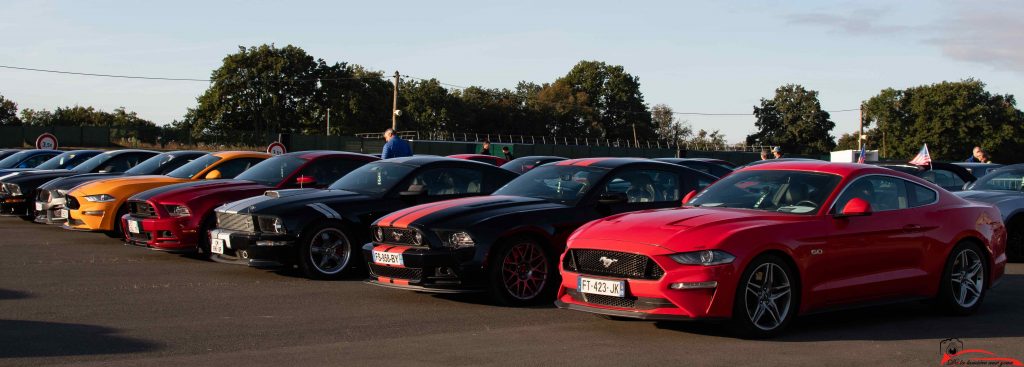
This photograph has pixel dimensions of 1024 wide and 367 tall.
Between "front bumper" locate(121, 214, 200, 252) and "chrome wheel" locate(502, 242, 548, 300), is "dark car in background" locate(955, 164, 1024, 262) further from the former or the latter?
"front bumper" locate(121, 214, 200, 252)

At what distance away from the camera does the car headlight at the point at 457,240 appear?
906cm

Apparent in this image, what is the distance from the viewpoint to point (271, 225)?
10859 millimetres

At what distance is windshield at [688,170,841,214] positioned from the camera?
320 inches

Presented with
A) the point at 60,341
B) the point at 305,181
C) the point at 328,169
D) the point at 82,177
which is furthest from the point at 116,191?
the point at 60,341

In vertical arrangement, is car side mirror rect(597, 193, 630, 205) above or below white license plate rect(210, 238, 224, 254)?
above

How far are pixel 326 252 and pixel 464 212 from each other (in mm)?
2307

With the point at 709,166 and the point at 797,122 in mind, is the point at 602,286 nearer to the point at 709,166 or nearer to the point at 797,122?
the point at 709,166

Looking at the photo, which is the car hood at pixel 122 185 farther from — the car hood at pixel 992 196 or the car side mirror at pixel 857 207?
the car hood at pixel 992 196

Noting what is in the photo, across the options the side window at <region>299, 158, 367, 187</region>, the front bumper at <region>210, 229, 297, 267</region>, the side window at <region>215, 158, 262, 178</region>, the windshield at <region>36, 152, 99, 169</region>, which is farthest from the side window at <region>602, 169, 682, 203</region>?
the windshield at <region>36, 152, 99, 169</region>

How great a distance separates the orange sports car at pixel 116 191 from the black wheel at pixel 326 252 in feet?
13.0

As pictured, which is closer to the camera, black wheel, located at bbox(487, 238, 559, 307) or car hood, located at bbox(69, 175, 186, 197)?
black wheel, located at bbox(487, 238, 559, 307)

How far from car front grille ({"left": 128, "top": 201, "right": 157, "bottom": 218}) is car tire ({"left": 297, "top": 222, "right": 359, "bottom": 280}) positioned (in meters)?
2.67

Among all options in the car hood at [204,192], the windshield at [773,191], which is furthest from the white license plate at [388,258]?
the car hood at [204,192]

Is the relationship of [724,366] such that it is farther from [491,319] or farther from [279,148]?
[279,148]
